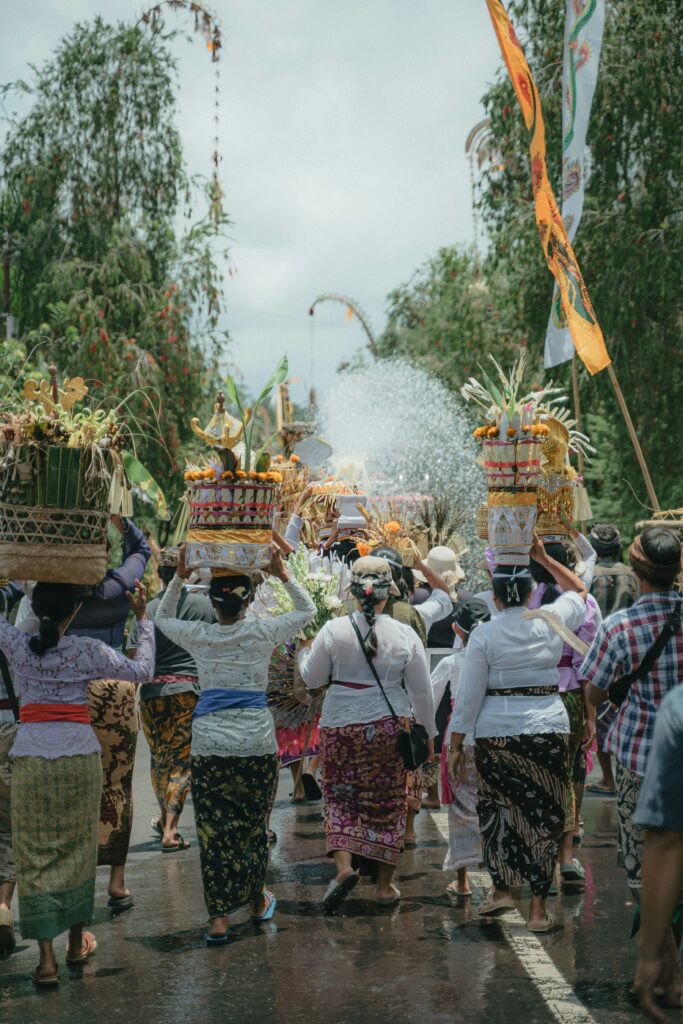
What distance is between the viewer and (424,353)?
3709 centimetres

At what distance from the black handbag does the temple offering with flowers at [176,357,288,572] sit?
3.33ft

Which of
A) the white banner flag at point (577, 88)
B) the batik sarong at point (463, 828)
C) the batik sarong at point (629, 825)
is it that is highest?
the white banner flag at point (577, 88)

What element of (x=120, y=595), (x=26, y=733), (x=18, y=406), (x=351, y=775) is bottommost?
(x=351, y=775)

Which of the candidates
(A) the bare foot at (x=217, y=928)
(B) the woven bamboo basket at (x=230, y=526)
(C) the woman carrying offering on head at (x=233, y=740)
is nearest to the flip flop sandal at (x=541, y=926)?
(C) the woman carrying offering on head at (x=233, y=740)

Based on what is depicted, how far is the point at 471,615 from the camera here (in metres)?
7.86

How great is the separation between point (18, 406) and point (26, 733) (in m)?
1.75

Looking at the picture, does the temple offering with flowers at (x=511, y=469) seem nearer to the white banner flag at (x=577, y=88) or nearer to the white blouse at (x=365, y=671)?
the white blouse at (x=365, y=671)

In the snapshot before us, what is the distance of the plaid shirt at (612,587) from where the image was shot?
38.5 feet

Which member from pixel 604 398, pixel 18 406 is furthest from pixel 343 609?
pixel 604 398

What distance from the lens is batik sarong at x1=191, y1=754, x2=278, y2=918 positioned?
688cm

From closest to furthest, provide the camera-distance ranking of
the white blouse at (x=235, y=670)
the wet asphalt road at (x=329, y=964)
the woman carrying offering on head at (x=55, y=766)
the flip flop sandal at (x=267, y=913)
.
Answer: the wet asphalt road at (x=329, y=964) < the woman carrying offering on head at (x=55, y=766) < the white blouse at (x=235, y=670) < the flip flop sandal at (x=267, y=913)

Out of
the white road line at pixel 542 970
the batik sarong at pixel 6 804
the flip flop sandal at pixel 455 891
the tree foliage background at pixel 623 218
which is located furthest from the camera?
the tree foliage background at pixel 623 218

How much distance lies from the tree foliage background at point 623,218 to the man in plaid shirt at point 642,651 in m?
14.2

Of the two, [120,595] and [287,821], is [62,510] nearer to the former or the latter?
[120,595]
